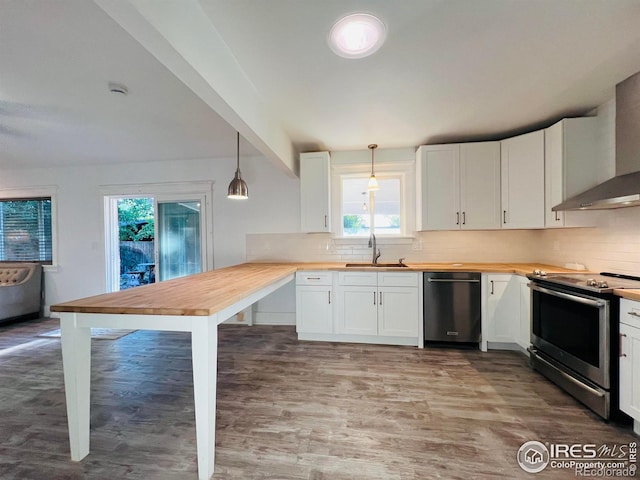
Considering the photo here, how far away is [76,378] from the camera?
1542mm

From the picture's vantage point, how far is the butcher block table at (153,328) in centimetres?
139

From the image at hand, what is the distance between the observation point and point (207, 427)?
142 centimetres

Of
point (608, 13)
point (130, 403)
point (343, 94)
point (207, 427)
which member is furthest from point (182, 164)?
point (608, 13)

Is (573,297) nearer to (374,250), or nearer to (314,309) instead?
(374,250)

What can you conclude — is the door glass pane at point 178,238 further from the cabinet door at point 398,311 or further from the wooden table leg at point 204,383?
the wooden table leg at point 204,383

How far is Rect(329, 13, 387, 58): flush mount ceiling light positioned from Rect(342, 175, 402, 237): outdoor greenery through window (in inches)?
86.4

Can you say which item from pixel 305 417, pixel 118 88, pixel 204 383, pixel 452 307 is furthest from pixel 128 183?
pixel 452 307

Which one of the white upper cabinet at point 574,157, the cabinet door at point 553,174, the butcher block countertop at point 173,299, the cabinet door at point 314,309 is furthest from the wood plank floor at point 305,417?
the white upper cabinet at point 574,157

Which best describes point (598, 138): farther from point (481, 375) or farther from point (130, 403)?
point (130, 403)

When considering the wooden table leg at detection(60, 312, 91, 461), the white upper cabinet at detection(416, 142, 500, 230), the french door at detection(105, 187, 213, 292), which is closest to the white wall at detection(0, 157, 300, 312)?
the french door at detection(105, 187, 213, 292)

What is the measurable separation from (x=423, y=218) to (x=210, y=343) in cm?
282

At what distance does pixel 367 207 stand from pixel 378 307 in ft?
4.62

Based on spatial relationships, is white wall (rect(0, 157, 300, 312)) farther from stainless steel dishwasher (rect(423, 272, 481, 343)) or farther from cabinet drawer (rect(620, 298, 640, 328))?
cabinet drawer (rect(620, 298, 640, 328))

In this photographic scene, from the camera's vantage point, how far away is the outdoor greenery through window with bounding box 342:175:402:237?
389cm
